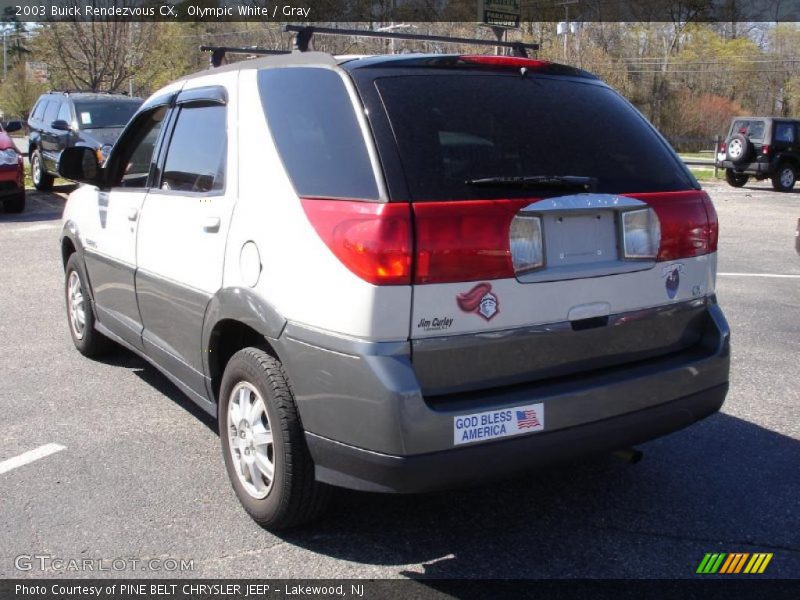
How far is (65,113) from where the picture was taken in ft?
52.3

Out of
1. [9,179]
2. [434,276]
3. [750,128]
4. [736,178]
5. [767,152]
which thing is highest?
[434,276]

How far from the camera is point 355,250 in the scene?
9.50 feet

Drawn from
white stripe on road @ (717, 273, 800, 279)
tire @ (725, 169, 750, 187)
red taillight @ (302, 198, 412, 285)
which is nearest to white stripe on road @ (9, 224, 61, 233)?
white stripe on road @ (717, 273, 800, 279)

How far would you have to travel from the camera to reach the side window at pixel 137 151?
15.5ft

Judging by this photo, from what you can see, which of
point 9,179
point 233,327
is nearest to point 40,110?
point 9,179

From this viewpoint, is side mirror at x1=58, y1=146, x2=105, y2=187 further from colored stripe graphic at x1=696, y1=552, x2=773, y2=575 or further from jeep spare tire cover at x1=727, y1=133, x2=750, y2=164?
jeep spare tire cover at x1=727, y1=133, x2=750, y2=164

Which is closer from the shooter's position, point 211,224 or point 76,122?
point 211,224

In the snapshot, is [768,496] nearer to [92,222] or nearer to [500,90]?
[500,90]

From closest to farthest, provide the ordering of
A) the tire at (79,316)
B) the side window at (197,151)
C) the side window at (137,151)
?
the side window at (197,151), the side window at (137,151), the tire at (79,316)

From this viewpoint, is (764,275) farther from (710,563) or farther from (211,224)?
(211,224)

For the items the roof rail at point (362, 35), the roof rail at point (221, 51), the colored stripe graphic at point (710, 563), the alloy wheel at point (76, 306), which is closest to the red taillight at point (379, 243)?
the roof rail at point (362, 35)

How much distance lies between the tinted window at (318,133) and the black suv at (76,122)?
1144cm

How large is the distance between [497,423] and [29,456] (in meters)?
2.59

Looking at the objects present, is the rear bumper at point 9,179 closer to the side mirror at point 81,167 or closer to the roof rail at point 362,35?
the side mirror at point 81,167
